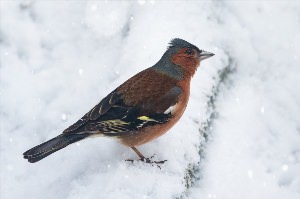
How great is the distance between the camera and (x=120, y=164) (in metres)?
4.29

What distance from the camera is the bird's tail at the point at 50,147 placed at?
418 cm

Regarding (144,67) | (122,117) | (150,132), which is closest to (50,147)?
(122,117)

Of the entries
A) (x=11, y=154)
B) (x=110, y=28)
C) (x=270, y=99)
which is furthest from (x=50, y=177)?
(x=270, y=99)

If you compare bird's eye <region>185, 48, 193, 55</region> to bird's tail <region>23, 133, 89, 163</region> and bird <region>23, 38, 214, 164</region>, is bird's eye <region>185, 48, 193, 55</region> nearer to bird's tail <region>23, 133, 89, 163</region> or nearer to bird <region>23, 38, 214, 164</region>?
bird <region>23, 38, 214, 164</region>

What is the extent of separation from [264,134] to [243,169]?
0.52 m

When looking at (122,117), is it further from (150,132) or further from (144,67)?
(144,67)

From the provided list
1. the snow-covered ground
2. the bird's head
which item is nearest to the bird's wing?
the snow-covered ground

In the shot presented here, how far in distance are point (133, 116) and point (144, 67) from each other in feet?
3.69

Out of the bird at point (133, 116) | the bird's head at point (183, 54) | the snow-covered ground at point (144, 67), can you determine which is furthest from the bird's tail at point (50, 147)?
the bird's head at point (183, 54)

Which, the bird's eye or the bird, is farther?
the bird's eye

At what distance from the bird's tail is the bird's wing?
0.17 feet

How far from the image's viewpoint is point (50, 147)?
4203 mm

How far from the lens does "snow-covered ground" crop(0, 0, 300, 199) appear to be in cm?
443

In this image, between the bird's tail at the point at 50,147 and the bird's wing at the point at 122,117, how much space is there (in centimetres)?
5
